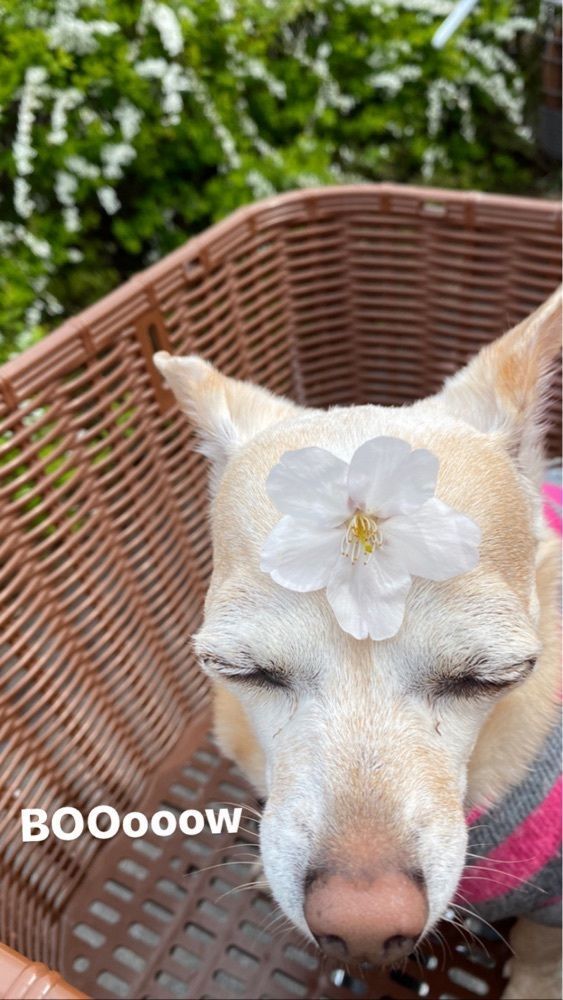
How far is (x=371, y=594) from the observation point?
668 mm

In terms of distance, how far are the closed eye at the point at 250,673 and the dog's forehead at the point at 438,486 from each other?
97 millimetres

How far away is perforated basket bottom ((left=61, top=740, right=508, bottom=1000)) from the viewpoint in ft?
3.56

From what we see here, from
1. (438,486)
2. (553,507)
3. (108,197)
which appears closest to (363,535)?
(438,486)

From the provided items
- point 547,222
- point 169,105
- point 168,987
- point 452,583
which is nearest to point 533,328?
point 452,583

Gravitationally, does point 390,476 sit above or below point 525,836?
above

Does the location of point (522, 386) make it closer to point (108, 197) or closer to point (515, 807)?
point (515, 807)

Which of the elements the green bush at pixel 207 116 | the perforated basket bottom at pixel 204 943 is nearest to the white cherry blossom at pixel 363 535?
the perforated basket bottom at pixel 204 943

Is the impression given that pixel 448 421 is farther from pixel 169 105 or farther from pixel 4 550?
pixel 169 105

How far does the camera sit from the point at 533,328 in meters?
0.86

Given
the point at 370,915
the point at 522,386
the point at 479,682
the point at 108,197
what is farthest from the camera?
the point at 108,197

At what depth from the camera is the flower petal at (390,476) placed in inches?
24.5

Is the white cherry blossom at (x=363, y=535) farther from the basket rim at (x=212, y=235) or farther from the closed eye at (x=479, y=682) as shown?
the basket rim at (x=212, y=235)

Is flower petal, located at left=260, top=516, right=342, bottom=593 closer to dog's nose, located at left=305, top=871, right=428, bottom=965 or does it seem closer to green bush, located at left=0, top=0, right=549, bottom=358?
dog's nose, located at left=305, top=871, right=428, bottom=965

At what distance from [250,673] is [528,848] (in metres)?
0.41
